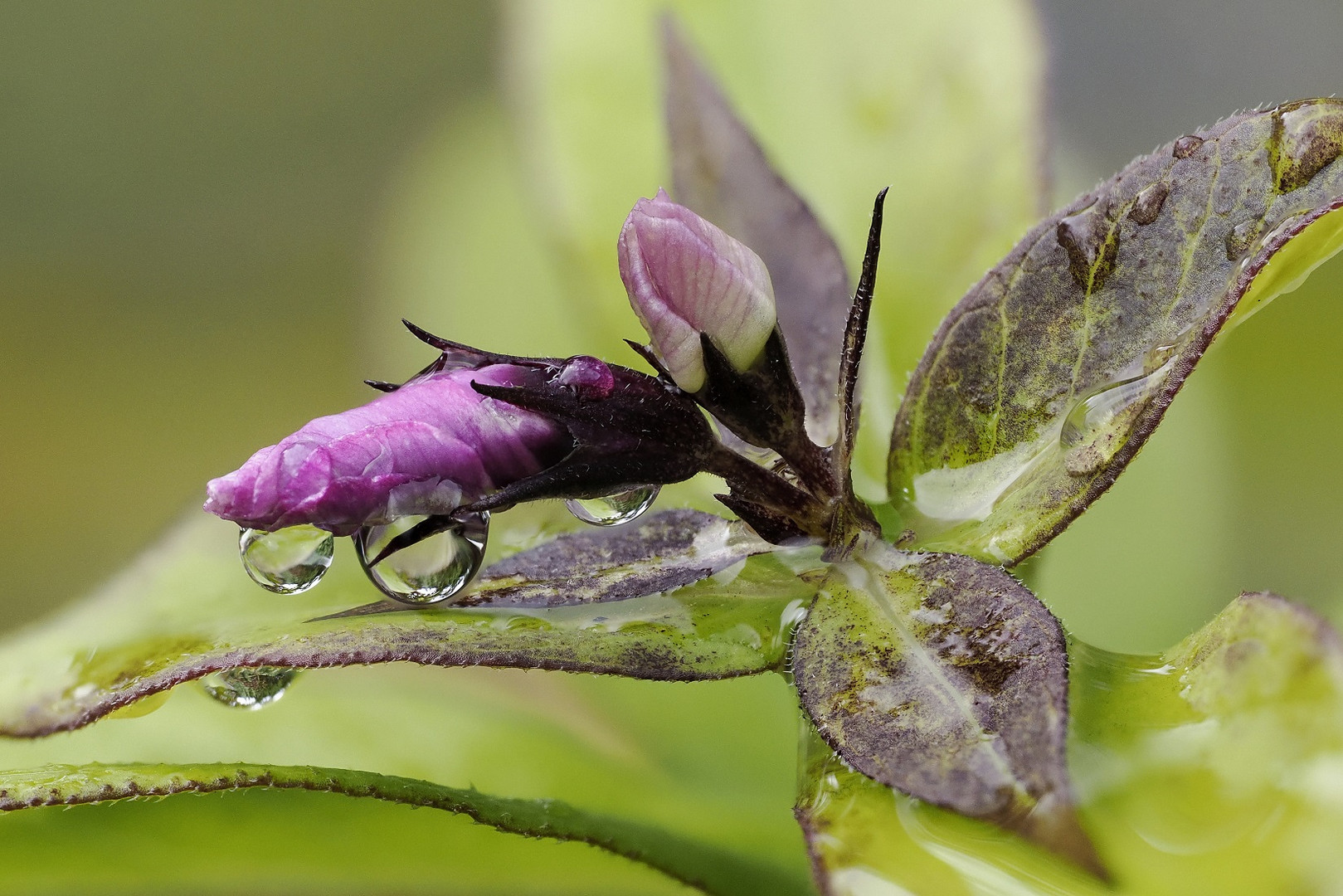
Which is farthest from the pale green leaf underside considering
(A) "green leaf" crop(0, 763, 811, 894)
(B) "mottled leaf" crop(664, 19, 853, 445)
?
(B) "mottled leaf" crop(664, 19, 853, 445)

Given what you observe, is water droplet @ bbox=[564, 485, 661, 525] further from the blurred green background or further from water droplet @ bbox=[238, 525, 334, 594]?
the blurred green background

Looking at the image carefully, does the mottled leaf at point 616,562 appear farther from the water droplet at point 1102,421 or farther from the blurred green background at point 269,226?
the blurred green background at point 269,226

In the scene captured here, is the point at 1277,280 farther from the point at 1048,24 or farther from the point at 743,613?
the point at 1048,24

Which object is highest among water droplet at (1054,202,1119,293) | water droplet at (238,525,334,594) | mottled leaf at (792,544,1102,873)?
water droplet at (1054,202,1119,293)

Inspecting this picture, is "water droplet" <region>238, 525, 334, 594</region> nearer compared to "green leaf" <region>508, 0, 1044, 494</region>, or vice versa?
"water droplet" <region>238, 525, 334, 594</region>

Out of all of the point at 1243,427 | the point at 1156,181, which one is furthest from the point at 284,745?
the point at 1243,427

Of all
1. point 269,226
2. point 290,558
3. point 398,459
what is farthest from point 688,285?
point 269,226

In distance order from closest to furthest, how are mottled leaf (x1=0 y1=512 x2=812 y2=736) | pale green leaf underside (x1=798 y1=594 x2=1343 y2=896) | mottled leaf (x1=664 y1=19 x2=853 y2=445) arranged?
pale green leaf underside (x1=798 y1=594 x2=1343 y2=896), mottled leaf (x1=0 y1=512 x2=812 y2=736), mottled leaf (x1=664 y1=19 x2=853 y2=445)

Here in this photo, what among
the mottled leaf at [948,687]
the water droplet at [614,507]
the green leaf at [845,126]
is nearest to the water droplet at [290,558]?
the water droplet at [614,507]
